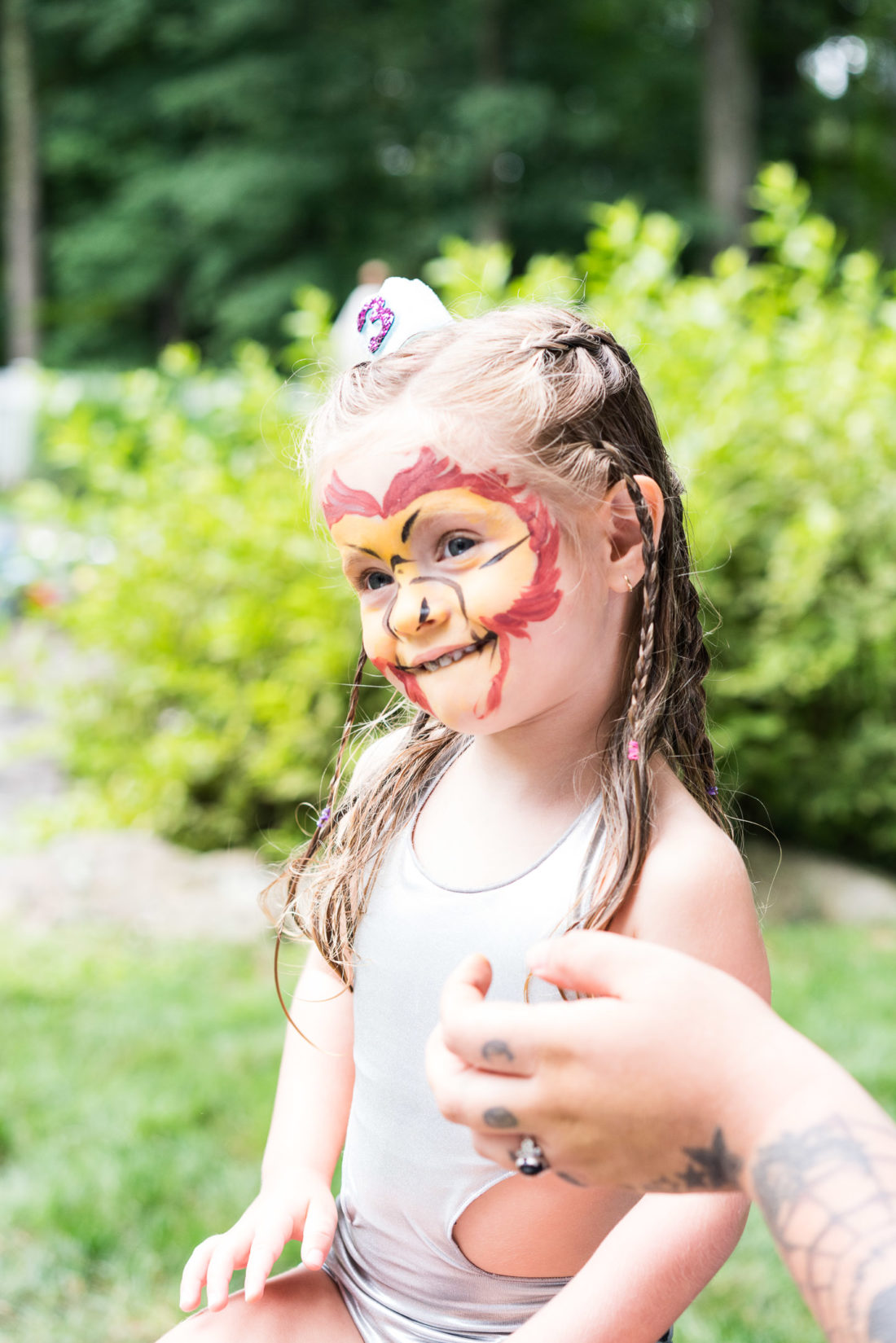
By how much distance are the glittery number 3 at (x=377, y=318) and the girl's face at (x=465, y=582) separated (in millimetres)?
208

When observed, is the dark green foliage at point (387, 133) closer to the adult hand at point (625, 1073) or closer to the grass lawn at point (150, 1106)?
the grass lawn at point (150, 1106)

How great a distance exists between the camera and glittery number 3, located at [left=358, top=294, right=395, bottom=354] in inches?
58.2

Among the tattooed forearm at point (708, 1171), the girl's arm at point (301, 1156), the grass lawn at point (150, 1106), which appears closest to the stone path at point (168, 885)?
the grass lawn at point (150, 1106)

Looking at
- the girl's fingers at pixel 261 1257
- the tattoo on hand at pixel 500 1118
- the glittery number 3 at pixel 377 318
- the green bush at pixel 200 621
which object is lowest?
the green bush at pixel 200 621

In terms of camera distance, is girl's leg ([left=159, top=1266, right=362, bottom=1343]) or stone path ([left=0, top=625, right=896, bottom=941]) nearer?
girl's leg ([left=159, top=1266, right=362, bottom=1343])

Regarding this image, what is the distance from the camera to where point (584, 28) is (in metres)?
21.7

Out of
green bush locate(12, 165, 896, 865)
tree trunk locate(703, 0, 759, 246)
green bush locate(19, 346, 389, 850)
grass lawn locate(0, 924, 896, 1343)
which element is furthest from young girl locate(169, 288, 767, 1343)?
tree trunk locate(703, 0, 759, 246)

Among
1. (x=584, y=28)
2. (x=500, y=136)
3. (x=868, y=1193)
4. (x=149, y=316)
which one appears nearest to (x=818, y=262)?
(x=868, y=1193)

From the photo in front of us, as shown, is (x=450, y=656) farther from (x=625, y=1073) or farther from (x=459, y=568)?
(x=625, y=1073)

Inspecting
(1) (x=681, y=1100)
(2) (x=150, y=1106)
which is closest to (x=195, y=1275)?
(1) (x=681, y=1100)

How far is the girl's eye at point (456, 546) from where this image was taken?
132 cm

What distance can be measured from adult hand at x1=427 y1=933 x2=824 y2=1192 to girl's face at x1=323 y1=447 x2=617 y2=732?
1.40ft

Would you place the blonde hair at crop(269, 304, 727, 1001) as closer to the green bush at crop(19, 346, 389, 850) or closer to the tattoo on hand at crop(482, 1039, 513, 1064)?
the tattoo on hand at crop(482, 1039, 513, 1064)

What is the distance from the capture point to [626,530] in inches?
54.9
